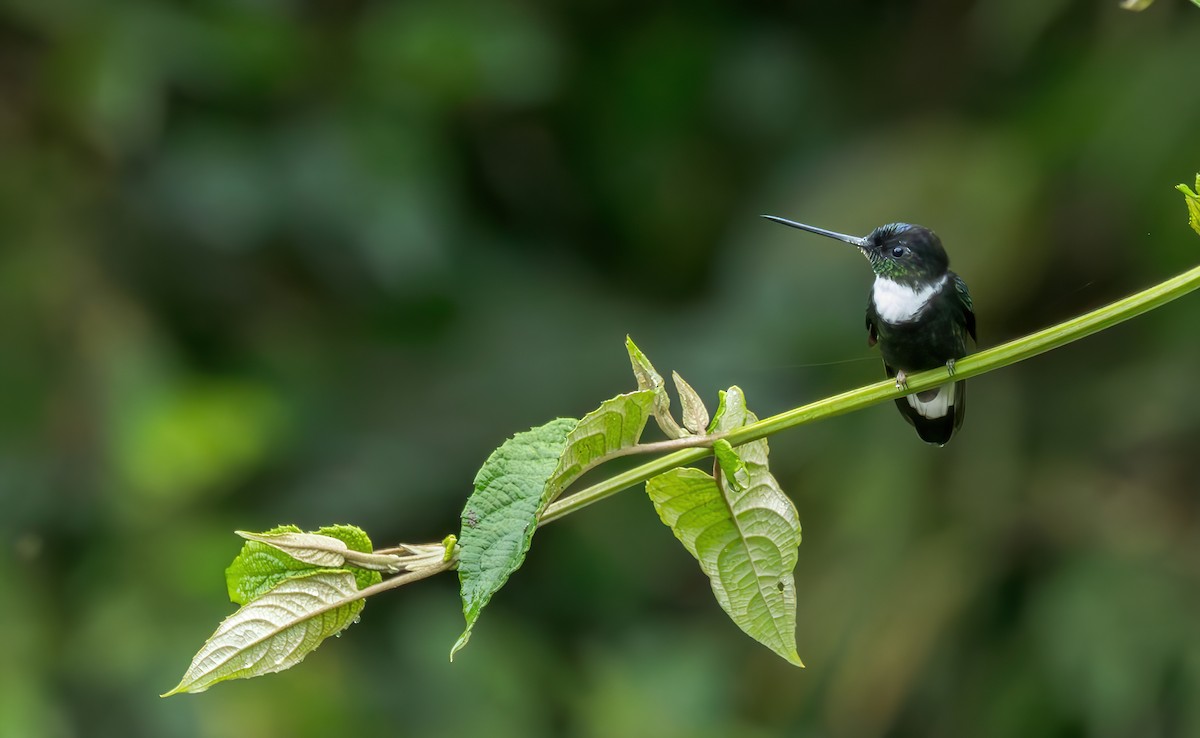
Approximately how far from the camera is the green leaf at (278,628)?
43.0 inches

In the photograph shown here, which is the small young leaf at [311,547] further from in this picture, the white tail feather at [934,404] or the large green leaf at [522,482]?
the white tail feather at [934,404]

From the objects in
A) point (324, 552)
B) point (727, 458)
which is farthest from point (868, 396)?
point (324, 552)

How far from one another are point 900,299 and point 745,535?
2.74ft

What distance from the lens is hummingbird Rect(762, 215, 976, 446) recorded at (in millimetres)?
1946

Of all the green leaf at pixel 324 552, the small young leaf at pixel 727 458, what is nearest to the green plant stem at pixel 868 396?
the small young leaf at pixel 727 458

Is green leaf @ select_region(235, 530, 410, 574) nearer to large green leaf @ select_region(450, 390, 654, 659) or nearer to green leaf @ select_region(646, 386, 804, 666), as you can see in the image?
large green leaf @ select_region(450, 390, 654, 659)

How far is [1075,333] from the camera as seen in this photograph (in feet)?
3.66

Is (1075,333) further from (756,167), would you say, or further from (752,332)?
(756,167)

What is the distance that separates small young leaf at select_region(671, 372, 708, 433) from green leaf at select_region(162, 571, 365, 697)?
1.10ft

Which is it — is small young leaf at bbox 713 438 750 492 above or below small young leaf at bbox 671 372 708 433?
below

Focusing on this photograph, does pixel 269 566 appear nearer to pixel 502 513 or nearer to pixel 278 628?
pixel 278 628

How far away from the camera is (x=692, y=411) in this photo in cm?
122

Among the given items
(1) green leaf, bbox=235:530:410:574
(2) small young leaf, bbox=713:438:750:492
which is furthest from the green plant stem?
(1) green leaf, bbox=235:530:410:574

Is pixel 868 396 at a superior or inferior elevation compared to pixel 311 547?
superior
